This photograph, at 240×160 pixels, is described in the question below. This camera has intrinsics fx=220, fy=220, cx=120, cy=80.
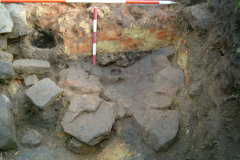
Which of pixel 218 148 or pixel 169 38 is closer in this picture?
pixel 218 148

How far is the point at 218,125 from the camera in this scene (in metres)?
2.18

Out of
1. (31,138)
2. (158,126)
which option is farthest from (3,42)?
(158,126)

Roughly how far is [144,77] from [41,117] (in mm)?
1539

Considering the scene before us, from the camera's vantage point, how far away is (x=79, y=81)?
3.05 metres

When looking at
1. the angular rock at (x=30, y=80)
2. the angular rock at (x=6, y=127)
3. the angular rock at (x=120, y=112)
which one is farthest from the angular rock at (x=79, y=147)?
the angular rock at (x=30, y=80)

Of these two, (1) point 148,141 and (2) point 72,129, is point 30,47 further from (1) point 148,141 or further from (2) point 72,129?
(1) point 148,141

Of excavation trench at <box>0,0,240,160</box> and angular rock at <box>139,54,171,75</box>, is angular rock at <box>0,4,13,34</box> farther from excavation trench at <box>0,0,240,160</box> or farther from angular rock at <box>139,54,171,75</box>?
angular rock at <box>139,54,171,75</box>

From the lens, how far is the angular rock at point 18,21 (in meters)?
2.98

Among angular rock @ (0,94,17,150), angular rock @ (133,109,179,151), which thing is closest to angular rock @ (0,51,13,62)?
angular rock @ (0,94,17,150)

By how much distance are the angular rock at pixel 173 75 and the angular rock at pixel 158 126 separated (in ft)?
1.49

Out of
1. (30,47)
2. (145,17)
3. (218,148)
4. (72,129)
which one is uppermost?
(145,17)

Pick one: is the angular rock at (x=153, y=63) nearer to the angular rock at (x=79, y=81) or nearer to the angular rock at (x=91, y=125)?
the angular rock at (x=79, y=81)

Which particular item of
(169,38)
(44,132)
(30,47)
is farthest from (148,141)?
(30,47)

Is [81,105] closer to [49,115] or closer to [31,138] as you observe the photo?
[49,115]
